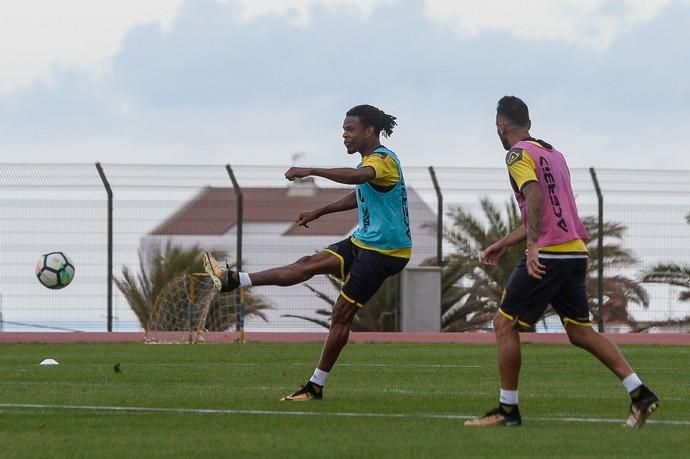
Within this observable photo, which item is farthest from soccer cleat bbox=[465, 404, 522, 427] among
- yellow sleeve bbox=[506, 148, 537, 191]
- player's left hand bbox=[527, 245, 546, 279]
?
yellow sleeve bbox=[506, 148, 537, 191]

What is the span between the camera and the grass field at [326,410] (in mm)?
8109

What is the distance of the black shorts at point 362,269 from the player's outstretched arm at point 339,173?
0.67m

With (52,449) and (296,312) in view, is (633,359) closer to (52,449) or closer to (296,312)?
(296,312)

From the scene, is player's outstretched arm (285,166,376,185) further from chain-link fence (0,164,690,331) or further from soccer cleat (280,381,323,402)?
chain-link fence (0,164,690,331)

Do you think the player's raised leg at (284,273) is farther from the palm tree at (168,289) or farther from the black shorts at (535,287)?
the palm tree at (168,289)

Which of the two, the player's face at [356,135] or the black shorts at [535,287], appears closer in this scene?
the black shorts at [535,287]

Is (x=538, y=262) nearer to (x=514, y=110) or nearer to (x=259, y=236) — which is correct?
(x=514, y=110)

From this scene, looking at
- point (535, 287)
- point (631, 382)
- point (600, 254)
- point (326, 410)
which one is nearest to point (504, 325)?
point (535, 287)

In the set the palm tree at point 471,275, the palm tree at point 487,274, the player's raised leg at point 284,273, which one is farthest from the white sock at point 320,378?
the palm tree at point 471,275

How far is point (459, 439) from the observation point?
8.52 meters

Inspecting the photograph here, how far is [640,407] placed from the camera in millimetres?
9375

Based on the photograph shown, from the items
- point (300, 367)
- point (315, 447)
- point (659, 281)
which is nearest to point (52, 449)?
point (315, 447)

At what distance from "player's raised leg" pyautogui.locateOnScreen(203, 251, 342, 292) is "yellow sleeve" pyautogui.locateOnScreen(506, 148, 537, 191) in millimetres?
2436

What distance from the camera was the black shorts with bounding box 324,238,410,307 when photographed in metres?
11.6
